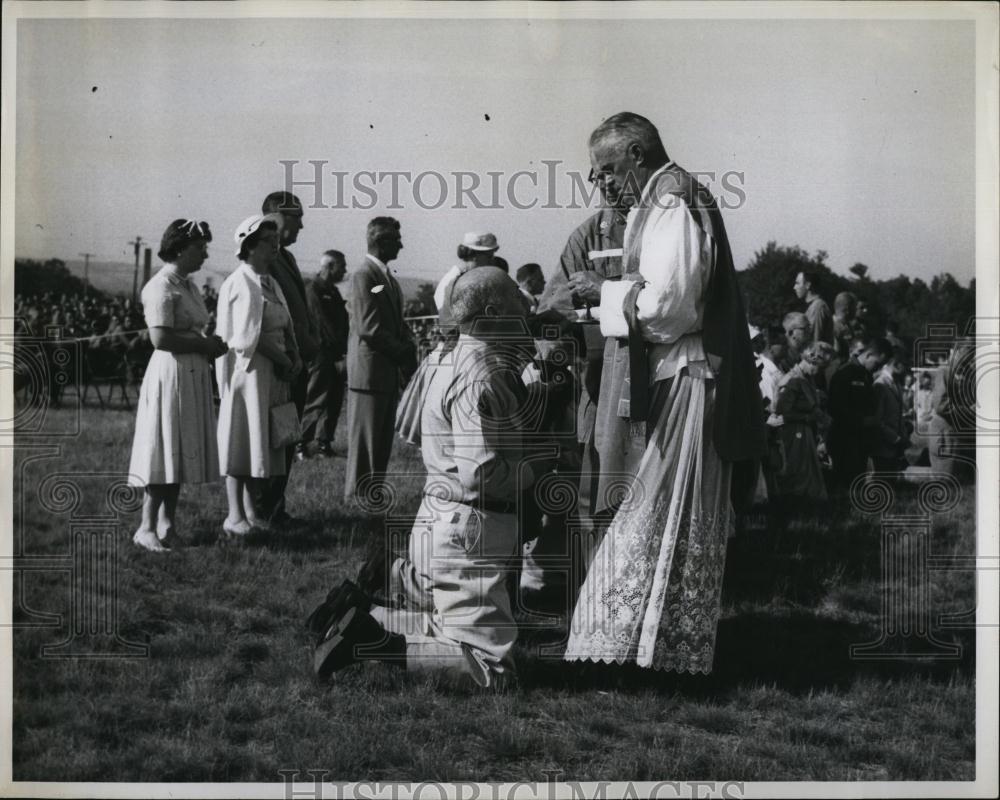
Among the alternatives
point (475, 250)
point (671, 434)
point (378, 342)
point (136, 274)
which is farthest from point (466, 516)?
point (136, 274)

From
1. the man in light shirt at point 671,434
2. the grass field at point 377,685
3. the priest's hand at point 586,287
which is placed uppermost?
the priest's hand at point 586,287

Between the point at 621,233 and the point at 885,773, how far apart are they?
2.54 m

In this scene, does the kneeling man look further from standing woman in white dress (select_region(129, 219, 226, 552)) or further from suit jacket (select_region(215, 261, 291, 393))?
suit jacket (select_region(215, 261, 291, 393))

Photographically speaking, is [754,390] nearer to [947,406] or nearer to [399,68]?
[947,406]

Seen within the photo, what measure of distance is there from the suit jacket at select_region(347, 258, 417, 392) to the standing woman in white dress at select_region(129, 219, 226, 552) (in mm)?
690

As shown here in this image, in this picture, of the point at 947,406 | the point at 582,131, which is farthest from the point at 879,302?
the point at 582,131

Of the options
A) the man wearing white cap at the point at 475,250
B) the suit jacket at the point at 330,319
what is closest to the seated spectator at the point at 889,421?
the man wearing white cap at the point at 475,250

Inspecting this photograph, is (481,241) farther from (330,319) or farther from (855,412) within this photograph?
(855,412)

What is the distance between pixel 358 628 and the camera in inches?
229

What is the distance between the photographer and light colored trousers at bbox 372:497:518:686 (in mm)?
5684

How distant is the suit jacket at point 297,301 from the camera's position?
21.6 ft

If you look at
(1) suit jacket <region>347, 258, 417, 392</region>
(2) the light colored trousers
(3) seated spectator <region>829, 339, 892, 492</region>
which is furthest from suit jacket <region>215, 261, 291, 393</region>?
(3) seated spectator <region>829, 339, 892, 492</region>

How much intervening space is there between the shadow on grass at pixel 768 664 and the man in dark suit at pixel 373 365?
1160mm

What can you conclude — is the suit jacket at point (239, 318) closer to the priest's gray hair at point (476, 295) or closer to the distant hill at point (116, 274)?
the distant hill at point (116, 274)
